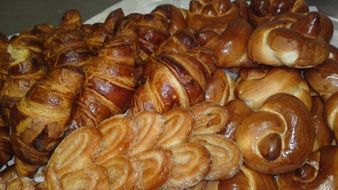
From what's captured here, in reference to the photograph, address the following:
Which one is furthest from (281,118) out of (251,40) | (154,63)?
(154,63)

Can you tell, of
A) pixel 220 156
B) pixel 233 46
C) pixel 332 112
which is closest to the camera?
pixel 220 156

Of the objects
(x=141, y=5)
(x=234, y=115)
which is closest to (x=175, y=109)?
(x=234, y=115)

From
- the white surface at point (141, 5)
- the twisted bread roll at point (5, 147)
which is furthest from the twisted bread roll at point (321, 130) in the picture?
the twisted bread roll at point (5, 147)

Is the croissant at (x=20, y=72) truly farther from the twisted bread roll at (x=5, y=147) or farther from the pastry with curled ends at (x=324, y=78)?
the pastry with curled ends at (x=324, y=78)

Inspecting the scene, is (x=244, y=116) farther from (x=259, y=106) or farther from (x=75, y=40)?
(x=75, y=40)

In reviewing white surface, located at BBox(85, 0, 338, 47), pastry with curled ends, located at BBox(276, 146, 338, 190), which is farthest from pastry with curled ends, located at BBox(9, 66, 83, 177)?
white surface, located at BBox(85, 0, 338, 47)

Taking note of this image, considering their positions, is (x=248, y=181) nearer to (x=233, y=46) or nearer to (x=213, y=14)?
(x=233, y=46)
